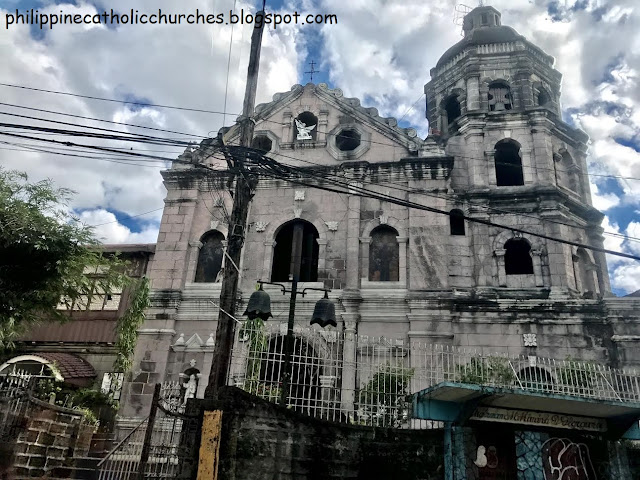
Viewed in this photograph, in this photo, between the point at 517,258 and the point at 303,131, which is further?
the point at 303,131

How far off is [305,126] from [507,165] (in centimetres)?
779

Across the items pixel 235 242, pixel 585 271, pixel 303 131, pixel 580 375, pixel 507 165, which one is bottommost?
pixel 580 375

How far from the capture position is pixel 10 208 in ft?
46.4

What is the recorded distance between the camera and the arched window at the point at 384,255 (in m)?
17.5

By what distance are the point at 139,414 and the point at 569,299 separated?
13337 millimetres

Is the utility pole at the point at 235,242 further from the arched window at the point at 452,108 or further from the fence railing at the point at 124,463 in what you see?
the arched window at the point at 452,108

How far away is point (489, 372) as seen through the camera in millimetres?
13820

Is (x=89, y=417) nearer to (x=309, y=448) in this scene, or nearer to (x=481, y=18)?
(x=309, y=448)

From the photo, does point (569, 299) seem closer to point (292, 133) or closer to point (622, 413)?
point (622, 413)

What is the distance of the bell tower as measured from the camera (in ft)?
59.3

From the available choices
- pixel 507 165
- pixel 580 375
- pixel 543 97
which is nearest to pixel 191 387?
pixel 580 375

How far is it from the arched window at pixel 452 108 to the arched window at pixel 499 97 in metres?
1.35

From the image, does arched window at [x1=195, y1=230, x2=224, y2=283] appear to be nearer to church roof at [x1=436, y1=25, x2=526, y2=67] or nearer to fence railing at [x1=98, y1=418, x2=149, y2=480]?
fence railing at [x1=98, y1=418, x2=149, y2=480]

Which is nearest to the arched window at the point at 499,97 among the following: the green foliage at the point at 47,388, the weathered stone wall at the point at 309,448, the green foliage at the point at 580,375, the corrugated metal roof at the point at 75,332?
the green foliage at the point at 580,375
